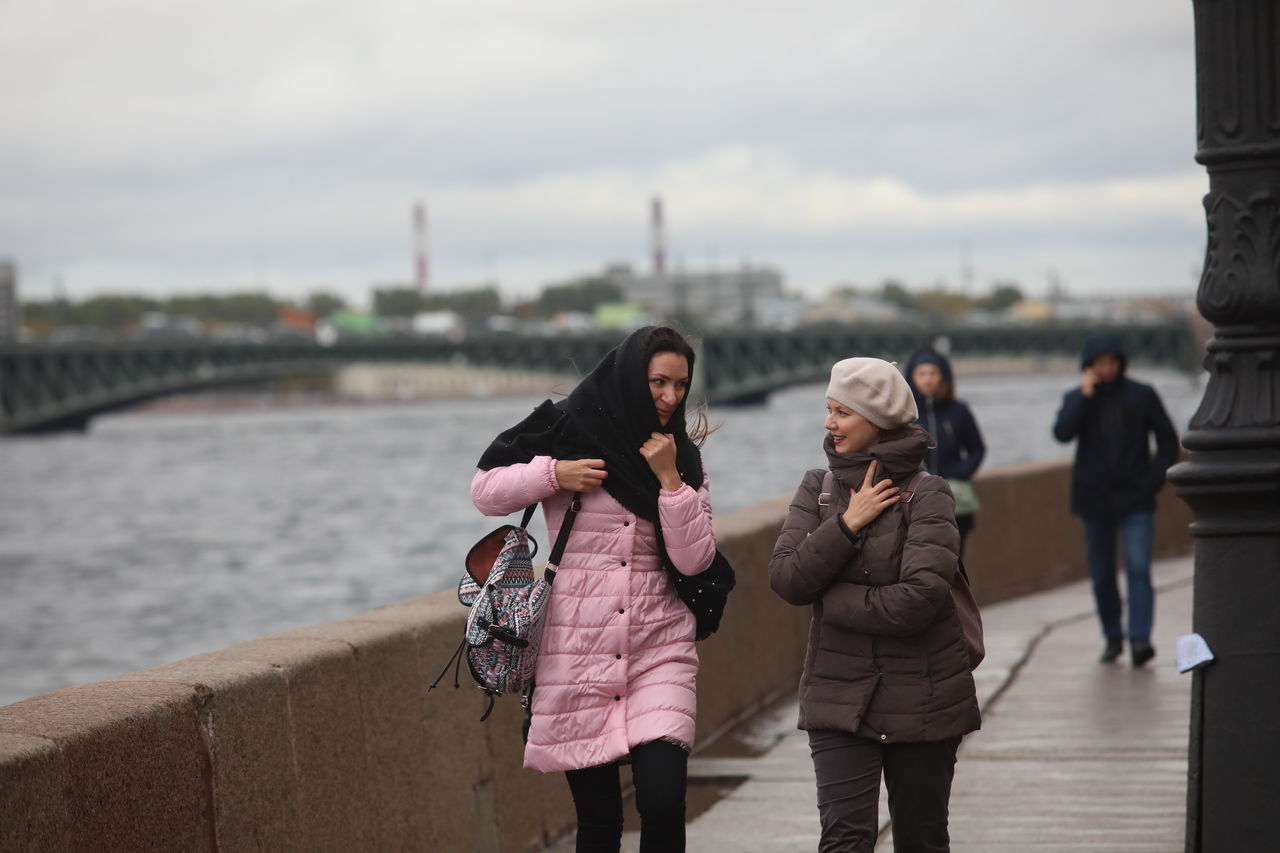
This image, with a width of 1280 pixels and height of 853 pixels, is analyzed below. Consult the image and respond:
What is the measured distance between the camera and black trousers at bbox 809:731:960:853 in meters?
3.92

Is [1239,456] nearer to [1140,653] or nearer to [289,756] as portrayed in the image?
[289,756]

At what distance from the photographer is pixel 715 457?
6812 cm

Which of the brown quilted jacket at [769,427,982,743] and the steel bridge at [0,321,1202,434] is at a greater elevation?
the brown quilted jacket at [769,427,982,743]

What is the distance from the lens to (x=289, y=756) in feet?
13.9

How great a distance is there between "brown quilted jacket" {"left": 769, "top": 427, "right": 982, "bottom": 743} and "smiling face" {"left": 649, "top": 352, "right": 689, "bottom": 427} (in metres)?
0.33

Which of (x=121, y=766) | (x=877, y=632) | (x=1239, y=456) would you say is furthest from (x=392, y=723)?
(x=1239, y=456)

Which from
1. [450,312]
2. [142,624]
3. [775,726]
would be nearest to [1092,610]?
[775,726]

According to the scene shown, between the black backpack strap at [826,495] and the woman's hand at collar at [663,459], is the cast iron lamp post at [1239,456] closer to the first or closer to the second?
the black backpack strap at [826,495]

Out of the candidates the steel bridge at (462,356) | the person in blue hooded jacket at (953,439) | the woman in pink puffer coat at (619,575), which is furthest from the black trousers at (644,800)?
the steel bridge at (462,356)

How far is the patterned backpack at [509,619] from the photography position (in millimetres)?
3924

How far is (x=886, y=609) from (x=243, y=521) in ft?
172

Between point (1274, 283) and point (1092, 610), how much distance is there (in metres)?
7.00

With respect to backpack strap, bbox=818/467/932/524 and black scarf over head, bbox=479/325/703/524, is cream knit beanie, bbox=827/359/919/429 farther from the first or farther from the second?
black scarf over head, bbox=479/325/703/524

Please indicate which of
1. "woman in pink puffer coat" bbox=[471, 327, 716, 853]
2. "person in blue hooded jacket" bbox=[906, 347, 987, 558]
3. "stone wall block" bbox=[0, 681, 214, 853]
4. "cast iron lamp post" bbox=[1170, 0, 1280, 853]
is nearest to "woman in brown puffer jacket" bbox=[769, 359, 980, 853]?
"woman in pink puffer coat" bbox=[471, 327, 716, 853]
